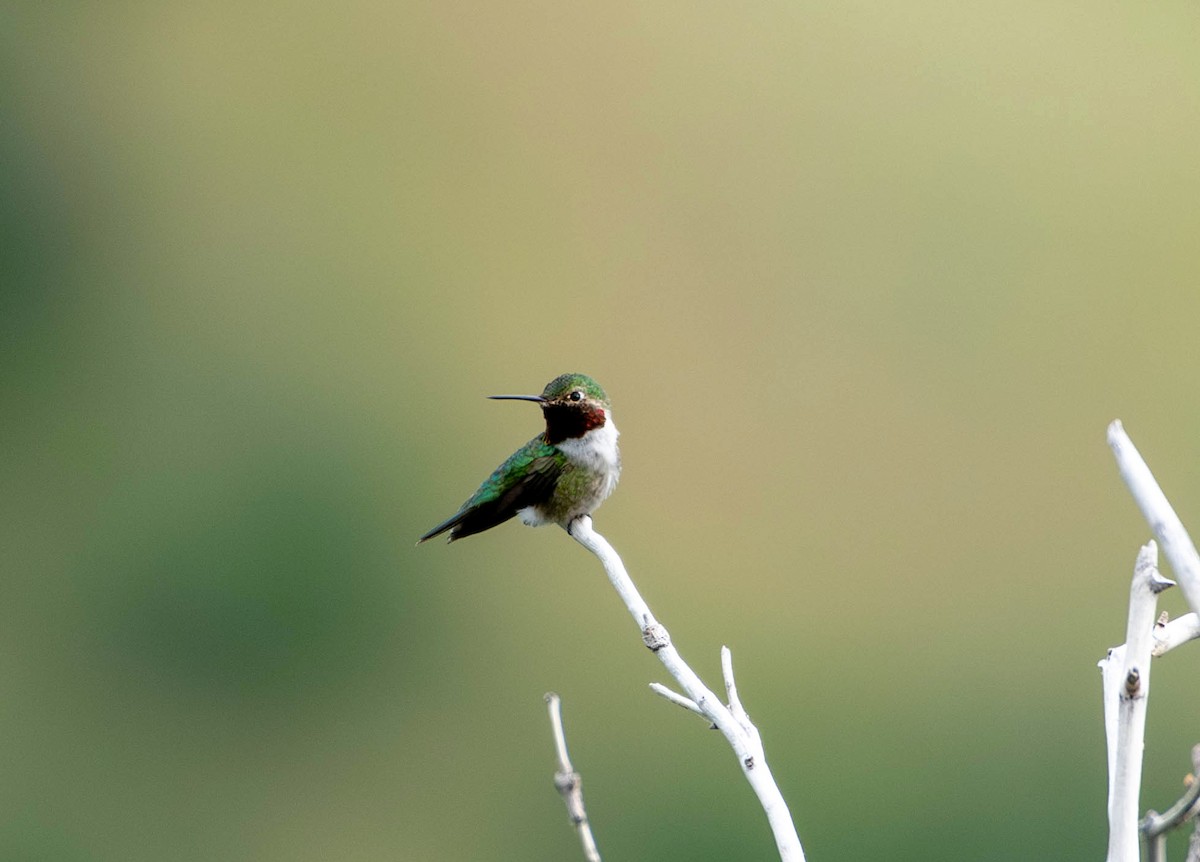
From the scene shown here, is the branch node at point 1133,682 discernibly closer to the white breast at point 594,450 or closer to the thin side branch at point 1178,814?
the thin side branch at point 1178,814

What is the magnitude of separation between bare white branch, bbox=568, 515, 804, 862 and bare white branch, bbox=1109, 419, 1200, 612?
355mm

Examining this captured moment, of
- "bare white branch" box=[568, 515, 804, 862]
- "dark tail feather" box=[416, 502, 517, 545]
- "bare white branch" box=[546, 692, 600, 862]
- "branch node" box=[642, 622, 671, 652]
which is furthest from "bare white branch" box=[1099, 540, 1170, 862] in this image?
"dark tail feather" box=[416, 502, 517, 545]

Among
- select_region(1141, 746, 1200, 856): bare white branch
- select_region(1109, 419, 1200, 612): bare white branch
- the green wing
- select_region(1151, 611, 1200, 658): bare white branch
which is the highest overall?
the green wing

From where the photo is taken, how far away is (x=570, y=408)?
8.79 ft

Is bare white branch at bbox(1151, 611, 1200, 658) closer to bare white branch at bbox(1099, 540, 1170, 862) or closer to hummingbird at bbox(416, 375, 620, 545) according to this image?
bare white branch at bbox(1099, 540, 1170, 862)

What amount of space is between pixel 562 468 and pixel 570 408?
13 centimetres

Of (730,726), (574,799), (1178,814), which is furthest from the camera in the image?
(730,726)

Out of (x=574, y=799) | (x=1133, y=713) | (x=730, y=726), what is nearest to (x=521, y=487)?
(x=730, y=726)

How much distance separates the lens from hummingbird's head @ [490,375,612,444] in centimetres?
268

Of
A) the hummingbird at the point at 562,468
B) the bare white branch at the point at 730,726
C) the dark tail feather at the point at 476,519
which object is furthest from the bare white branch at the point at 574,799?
the hummingbird at the point at 562,468

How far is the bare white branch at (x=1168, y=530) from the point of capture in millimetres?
748

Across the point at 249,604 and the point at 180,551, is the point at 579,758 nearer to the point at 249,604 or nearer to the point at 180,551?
the point at 249,604

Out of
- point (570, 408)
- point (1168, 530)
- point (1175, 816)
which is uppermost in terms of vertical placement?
point (570, 408)

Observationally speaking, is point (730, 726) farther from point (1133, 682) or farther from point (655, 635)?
point (1133, 682)
